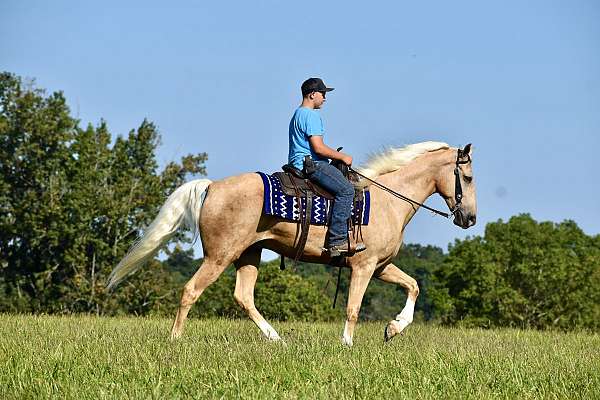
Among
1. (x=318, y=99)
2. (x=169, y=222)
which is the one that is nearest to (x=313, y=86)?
(x=318, y=99)

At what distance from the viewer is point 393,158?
36.5 ft

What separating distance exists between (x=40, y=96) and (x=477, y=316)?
32.6 meters

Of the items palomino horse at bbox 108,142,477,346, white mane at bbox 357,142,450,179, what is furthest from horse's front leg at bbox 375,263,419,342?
white mane at bbox 357,142,450,179

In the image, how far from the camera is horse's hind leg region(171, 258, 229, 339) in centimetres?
980

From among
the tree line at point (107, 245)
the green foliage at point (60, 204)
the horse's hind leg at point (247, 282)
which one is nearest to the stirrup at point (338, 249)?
the horse's hind leg at point (247, 282)

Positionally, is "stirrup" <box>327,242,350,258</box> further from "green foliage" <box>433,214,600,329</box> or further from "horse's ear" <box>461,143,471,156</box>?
"green foliage" <box>433,214,600,329</box>

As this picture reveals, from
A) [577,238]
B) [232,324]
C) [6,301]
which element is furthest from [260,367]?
[577,238]

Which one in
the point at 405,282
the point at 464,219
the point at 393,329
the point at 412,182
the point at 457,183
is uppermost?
the point at 457,183

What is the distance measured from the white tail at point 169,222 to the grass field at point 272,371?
3.42 ft

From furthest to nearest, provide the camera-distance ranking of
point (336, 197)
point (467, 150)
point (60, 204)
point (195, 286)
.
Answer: point (60, 204)
point (467, 150)
point (336, 197)
point (195, 286)

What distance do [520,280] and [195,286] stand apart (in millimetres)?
55307

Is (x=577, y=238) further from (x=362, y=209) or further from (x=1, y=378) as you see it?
(x=1, y=378)

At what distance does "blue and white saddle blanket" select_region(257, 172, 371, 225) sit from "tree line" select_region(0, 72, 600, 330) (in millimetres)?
29872

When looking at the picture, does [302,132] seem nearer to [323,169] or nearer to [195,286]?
[323,169]
